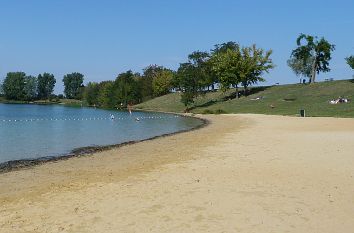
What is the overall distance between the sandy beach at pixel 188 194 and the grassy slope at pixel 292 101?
41044mm

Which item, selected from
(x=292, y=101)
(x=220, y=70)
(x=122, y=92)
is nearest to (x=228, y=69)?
(x=220, y=70)

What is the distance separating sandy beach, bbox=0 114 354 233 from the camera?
30.9ft

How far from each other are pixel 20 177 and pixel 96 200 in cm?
647

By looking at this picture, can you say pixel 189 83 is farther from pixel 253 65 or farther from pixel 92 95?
pixel 92 95

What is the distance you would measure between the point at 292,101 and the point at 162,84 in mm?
60538

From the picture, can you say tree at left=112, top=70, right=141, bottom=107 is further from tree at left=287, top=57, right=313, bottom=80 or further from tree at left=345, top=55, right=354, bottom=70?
tree at left=345, top=55, right=354, bottom=70

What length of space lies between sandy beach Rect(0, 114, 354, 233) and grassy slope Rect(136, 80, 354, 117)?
41.0 metres

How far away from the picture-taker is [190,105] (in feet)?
327

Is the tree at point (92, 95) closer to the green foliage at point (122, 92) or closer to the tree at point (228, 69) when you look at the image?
the green foliage at point (122, 92)

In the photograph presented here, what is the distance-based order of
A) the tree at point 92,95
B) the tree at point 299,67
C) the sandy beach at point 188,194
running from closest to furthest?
the sandy beach at point 188,194
the tree at point 299,67
the tree at point 92,95

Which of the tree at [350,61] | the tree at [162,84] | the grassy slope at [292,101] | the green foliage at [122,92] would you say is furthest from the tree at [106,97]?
the tree at [350,61]

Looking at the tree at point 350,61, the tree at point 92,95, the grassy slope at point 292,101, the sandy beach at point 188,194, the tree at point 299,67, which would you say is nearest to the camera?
the sandy beach at point 188,194

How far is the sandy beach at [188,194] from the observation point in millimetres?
9430

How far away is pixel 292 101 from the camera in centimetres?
7975
